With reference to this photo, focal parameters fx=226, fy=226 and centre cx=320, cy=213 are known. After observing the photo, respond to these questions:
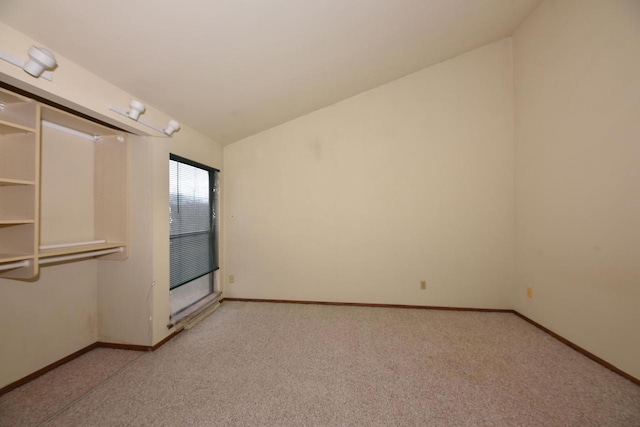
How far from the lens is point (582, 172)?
2121 millimetres

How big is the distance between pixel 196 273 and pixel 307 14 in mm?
3044

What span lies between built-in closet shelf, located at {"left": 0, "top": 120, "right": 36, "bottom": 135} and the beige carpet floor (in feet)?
6.16

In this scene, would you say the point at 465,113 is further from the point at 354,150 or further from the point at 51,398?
the point at 51,398

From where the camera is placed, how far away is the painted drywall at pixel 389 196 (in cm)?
301

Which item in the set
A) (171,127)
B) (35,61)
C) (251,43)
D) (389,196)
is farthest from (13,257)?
(389,196)

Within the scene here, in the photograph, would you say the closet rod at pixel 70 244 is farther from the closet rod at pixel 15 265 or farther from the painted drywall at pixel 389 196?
the painted drywall at pixel 389 196

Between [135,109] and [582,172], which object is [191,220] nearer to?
[135,109]

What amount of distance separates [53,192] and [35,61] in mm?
1257

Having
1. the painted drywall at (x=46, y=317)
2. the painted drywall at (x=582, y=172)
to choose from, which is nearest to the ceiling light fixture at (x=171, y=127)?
the painted drywall at (x=46, y=317)

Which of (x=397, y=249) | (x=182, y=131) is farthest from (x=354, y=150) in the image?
(x=182, y=131)

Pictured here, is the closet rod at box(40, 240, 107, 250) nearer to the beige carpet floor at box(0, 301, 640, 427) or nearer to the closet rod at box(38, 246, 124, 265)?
the closet rod at box(38, 246, 124, 265)

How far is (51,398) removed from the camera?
5.38 ft

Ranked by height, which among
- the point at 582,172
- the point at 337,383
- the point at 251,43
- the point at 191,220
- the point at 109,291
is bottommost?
the point at 337,383

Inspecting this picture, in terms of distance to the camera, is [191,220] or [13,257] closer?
[13,257]
